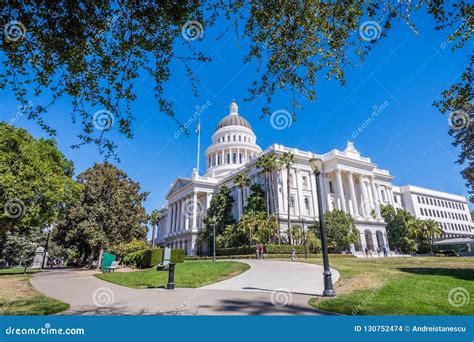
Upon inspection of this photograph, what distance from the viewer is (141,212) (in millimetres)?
40062

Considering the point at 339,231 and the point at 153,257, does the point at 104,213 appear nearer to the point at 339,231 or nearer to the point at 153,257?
the point at 153,257

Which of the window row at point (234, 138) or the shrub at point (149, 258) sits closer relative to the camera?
the shrub at point (149, 258)

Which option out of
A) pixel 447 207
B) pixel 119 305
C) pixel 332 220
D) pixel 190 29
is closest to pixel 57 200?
pixel 119 305

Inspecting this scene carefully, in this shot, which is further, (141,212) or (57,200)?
(141,212)

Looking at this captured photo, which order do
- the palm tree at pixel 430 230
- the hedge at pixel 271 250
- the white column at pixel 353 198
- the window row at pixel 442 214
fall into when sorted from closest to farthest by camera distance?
the hedge at pixel 271 250
the palm tree at pixel 430 230
the white column at pixel 353 198
the window row at pixel 442 214

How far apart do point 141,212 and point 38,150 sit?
17117 millimetres

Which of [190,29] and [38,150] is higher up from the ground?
[38,150]

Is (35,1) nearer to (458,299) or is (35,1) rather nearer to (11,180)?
(458,299)

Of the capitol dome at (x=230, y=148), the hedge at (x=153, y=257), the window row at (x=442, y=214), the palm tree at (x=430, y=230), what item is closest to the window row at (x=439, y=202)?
the window row at (x=442, y=214)
